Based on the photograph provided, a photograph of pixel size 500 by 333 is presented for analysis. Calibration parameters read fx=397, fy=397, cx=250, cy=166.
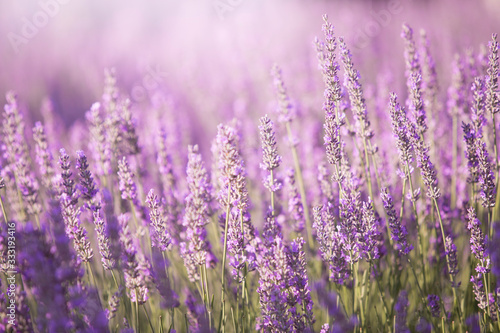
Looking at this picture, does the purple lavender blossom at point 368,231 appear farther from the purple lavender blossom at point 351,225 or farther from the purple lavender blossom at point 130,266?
the purple lavender blossom at point 130,266

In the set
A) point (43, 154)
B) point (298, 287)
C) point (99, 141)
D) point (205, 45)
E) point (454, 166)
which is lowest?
point (298, 287)

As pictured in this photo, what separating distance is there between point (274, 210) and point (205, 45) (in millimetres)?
7185

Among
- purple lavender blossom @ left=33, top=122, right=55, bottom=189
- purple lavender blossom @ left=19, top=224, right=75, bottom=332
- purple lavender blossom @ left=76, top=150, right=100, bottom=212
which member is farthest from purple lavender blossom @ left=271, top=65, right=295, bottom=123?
purple lavender blossom @ left=19, top=224, right=75, bottom=332

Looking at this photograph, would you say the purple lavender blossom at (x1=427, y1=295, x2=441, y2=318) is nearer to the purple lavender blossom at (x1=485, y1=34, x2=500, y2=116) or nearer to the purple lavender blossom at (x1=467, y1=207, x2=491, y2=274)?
the purple lavender blossom at (x1=467, y1=207, x2=491, y2=274)

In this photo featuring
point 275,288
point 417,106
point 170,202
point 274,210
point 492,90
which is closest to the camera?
point 275,288

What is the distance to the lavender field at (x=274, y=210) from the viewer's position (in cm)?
160

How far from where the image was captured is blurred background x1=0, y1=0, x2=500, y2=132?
5512 millimetres

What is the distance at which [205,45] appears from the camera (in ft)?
28.3

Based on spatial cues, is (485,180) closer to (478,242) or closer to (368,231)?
(478,242)

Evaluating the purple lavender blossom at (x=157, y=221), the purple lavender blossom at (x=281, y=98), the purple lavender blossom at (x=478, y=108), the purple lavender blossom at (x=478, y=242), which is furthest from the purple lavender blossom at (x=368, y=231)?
the purple lavender blossom at (x=281, y=98)

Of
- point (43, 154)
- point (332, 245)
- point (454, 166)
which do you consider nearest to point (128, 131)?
point (43, 154)

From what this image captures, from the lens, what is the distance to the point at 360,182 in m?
2.41

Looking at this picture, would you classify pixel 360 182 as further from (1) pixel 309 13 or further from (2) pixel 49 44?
(2) pixel 49 44

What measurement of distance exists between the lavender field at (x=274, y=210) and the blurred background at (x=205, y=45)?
0.41 ft
